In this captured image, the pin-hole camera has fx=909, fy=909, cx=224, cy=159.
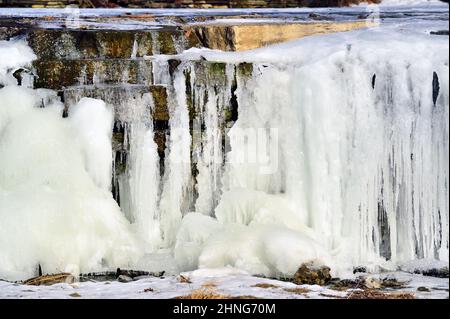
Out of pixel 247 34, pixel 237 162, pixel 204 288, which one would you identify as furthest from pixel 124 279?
pixel 247 34

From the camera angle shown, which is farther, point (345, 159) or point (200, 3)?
point (200, 3)

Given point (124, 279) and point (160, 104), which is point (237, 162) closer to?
point (160, 104)

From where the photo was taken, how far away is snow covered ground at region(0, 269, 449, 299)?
7.38 meters

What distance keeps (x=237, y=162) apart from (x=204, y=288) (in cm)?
203

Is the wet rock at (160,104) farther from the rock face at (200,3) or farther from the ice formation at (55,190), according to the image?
the rock face at (200,3)

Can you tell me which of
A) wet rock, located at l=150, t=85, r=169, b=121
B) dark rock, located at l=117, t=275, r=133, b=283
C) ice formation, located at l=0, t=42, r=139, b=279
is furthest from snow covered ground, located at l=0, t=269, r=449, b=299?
wet rock, located at l=150, t=85, r=169, b=121

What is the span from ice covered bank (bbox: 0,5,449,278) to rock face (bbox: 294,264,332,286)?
25 cm

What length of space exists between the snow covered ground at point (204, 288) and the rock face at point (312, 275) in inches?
8.8

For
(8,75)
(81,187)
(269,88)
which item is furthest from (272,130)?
(8,75)

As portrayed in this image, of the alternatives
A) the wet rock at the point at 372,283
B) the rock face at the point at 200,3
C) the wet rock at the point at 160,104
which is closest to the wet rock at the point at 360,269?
the wet rock at the point at 372,283

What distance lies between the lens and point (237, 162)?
9.26 metres

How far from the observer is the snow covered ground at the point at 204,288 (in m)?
7.38

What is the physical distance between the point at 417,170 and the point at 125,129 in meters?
2.94

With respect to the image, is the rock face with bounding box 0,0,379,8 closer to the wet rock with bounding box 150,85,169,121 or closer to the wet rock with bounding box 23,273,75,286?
the wet rock with bounding box 150,85,169,121
